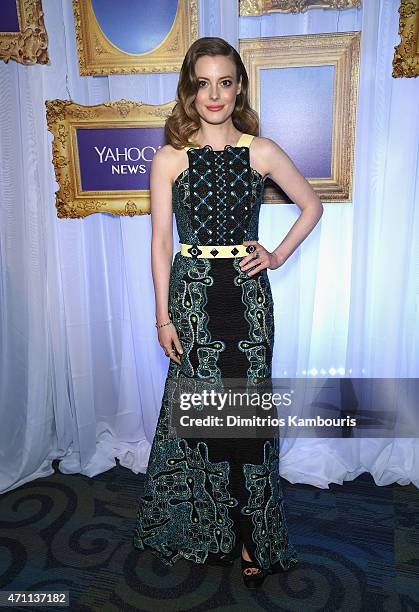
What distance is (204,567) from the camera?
2230 mm

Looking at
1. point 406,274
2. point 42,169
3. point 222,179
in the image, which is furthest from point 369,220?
point 42,169

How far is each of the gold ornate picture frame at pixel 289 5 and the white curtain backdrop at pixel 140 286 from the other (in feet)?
0.18

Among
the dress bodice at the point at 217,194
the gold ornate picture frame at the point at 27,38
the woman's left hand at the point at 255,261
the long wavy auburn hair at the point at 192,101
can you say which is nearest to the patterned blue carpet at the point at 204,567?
the woman's left hand at the point at 255,261

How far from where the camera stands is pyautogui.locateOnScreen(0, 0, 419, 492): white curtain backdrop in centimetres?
254

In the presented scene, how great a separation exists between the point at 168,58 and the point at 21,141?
3.01 feet

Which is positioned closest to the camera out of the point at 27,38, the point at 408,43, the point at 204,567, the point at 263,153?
the point at 263,153

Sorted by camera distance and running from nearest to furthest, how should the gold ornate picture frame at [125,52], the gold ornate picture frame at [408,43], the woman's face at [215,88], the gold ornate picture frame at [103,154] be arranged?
1. the woman's face at [215,88]
2. the gold ornate picture frame at [408,43]
3. the gold ornate picture frame at [125,52]
4. the gold ornate picture frame at [103,154]

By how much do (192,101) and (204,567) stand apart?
6.49 ft

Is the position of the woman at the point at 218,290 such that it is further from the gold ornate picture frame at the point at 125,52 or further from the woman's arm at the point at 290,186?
the gold ornate picture frame at the point at 125,52

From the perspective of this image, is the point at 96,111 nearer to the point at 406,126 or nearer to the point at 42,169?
the point at 42,169

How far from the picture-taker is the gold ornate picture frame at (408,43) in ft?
7.68

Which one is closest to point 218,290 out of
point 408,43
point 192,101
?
point 192,101

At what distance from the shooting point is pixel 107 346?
306 centimetres

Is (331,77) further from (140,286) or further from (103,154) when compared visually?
(140,286)
